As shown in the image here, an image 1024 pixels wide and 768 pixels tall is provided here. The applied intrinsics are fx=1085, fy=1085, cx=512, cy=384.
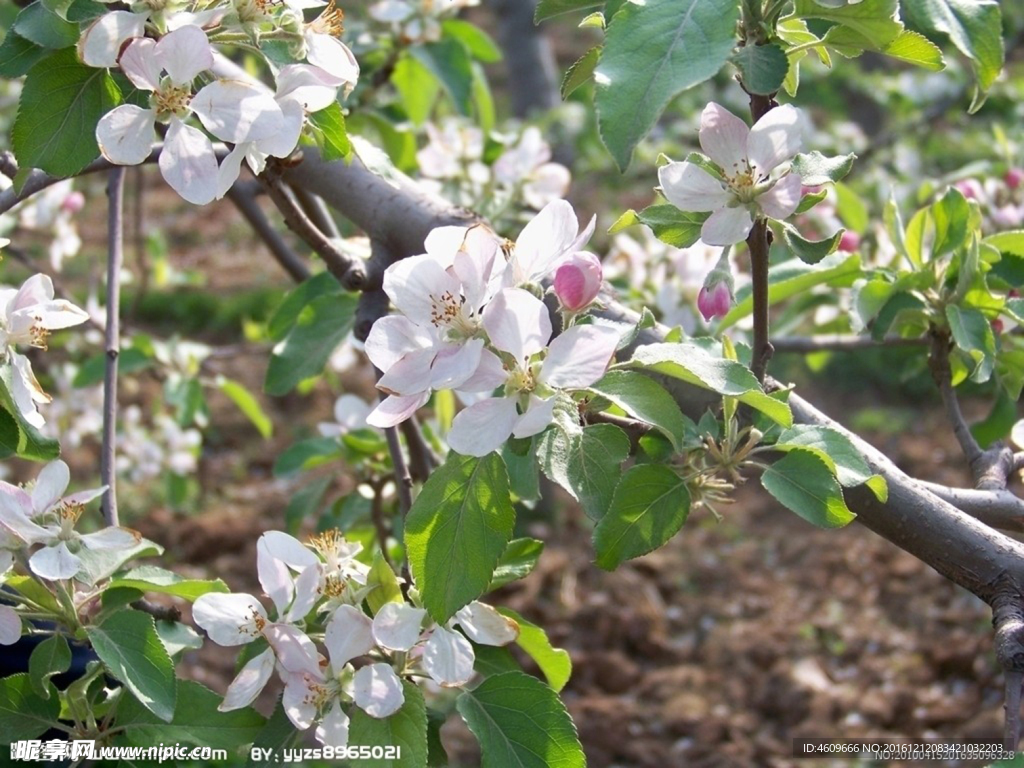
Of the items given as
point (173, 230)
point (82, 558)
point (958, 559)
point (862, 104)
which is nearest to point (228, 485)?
point (173, 230)

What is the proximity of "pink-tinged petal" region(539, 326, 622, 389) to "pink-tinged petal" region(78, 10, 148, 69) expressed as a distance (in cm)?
36

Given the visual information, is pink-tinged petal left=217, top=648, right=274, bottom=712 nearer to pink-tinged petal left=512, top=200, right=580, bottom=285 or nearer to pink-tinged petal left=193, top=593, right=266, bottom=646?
pink-tinged petal left=193, top=593, right=266, bottom=646

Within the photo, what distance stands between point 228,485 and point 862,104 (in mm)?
3781

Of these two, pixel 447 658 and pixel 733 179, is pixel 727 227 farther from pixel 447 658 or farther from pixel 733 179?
pixel 447 658

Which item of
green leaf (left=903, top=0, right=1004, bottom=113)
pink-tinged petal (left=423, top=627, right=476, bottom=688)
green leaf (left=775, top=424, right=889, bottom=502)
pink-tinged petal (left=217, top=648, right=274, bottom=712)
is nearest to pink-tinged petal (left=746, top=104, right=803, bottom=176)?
green leaf (left=903, top=0, right=1004, bottom=113)

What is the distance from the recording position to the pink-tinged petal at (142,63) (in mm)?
727

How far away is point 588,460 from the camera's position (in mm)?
781

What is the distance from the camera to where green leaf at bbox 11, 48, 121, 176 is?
0.79 meters

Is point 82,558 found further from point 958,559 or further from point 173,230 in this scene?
point 173,230

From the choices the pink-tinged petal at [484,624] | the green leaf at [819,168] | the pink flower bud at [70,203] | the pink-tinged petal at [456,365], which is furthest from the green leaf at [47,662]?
the pink flower bud at [70,203]

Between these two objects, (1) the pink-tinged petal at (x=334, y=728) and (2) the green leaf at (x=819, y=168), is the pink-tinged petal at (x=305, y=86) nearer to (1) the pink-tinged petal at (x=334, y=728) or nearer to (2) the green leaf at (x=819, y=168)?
(2) the green leaf at (x=819, y=168)

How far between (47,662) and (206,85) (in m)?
0.49

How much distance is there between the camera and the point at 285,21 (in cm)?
79

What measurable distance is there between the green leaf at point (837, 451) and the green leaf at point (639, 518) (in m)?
0.10
